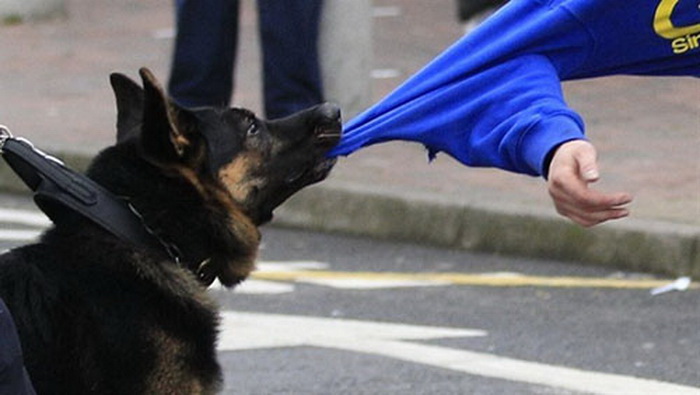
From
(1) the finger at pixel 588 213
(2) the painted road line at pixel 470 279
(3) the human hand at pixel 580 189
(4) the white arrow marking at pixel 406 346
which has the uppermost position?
(3) the human hand at pixel 580 189

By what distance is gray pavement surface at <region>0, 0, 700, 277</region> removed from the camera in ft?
27.8

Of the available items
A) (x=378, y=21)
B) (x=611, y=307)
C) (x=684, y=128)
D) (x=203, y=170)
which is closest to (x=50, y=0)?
(x=378, y=21)

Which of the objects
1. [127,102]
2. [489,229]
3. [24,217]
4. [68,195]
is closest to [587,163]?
[68,195]

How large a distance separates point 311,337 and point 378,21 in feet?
28.3

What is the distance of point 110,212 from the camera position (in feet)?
15.5

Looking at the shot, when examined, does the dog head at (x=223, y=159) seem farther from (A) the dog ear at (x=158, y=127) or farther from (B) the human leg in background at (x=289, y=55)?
(B) the human leg in background at (x=289, y=55)

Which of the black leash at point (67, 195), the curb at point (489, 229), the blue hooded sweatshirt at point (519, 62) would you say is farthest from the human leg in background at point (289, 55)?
the black leash at point (67, 195)

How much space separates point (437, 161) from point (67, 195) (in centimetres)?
553

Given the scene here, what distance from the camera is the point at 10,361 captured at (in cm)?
417

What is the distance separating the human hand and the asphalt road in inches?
71.2

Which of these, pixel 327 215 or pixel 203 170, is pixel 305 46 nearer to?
pixel 327 215

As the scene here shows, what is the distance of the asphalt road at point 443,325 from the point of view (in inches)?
247

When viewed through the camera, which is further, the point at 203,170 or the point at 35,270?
the point at 203,170

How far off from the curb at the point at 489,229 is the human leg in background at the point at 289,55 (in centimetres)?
51
